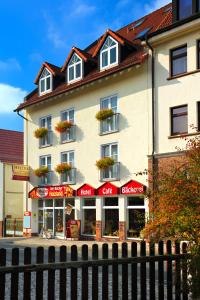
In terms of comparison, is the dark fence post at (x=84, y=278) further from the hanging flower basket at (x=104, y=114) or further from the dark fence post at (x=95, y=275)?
the hanging flower basket at (x=104, y=114)

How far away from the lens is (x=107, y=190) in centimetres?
2748

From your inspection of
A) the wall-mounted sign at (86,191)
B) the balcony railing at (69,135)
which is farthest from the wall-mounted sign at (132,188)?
the balcony railing at (69,135)

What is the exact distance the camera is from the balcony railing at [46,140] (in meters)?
32.8

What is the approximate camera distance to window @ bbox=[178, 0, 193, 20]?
77.8 ft

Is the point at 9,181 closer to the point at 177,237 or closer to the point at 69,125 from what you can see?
the point at 69,125

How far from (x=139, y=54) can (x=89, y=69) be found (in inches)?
191

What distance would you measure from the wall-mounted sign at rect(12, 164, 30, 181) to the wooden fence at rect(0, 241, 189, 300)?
26658 millimetres

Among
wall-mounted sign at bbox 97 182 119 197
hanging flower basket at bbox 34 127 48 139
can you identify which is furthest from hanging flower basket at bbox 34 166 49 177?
wall-mounted sign at bbox 97 182 119 197

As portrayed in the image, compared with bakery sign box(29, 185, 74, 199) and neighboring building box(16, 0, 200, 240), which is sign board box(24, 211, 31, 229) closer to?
neighboring building box(16, 0, 200, 240)

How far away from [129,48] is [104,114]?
4048 mm

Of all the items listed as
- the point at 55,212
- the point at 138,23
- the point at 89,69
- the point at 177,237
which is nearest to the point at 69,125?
the point at 89,69

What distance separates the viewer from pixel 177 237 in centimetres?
701

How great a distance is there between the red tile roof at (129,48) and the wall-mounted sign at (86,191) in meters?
6.01

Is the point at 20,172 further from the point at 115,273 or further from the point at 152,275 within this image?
the point at 115,273
